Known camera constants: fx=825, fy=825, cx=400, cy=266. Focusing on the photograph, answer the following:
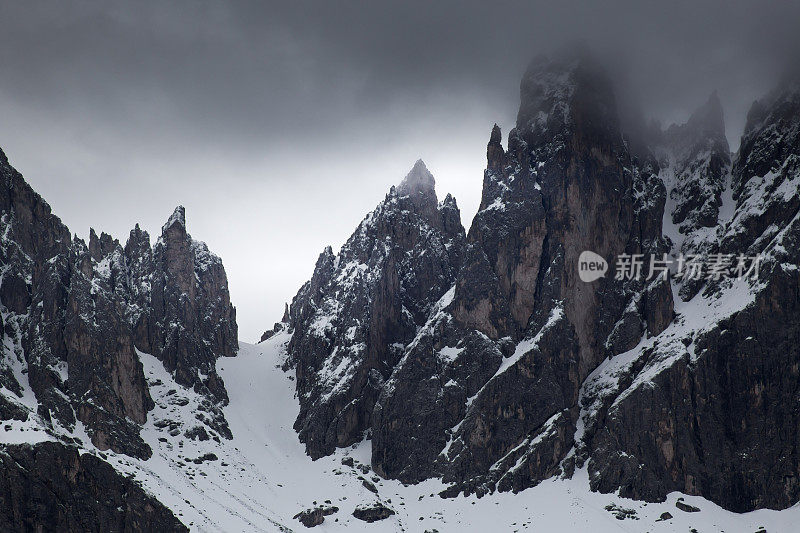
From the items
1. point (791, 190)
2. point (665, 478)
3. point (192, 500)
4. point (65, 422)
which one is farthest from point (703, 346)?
point (65, 422)

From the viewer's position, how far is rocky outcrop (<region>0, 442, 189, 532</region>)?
158 m

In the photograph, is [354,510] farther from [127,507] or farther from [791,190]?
[791,190]

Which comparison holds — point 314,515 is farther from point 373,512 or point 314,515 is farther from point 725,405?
point 725,405

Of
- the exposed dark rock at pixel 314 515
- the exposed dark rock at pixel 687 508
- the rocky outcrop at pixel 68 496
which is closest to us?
the rocky outcrop at pixel 68 496

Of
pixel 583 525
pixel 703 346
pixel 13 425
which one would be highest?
pixel 703 346

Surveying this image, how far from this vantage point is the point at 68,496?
164250 mm

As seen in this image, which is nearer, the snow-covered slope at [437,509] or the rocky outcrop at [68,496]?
the rocky outcrop at [68,496]

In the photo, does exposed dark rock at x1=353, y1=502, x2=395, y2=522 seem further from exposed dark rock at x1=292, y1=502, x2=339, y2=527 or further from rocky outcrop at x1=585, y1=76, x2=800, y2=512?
rocky outcrop at x1=585, y1=76, x2=800, y2=512

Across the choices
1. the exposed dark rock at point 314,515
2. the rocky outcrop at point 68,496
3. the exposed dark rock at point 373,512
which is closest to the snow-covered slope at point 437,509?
the exposed dark rock at point 314,515

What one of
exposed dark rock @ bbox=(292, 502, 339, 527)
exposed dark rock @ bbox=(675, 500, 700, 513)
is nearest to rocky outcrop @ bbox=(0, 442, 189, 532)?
exposed dark rock @ bbox=(292, 502, 339, 527)

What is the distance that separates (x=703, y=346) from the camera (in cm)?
18438

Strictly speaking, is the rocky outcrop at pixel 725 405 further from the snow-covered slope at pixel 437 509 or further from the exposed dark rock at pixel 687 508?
the snow-covered slope at pixel 437 509

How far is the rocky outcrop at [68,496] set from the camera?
158 m

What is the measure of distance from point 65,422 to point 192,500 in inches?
1434
